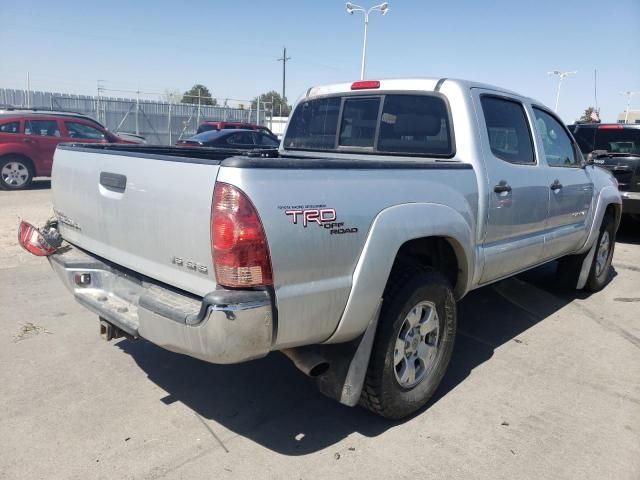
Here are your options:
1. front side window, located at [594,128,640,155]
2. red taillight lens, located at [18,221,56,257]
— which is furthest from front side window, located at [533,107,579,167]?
front side window, located at [594,128,640,155]

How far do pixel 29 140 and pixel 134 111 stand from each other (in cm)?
1553

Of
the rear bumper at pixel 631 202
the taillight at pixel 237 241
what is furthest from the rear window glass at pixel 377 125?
the rear bumper at pixel 631 202

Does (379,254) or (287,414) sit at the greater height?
(379,254)

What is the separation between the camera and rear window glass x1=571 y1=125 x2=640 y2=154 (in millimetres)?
8766

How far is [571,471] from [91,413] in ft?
8.50

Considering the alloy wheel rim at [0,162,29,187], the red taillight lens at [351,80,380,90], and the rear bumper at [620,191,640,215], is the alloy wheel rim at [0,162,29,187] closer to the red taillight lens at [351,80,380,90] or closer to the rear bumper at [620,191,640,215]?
the red taillight lens at [351,80,380,90]

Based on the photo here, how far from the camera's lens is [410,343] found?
3121 millimetres

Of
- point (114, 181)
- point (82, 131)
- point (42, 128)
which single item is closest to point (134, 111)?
point (82, 131)

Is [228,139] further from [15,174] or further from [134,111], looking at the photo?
[134,111]

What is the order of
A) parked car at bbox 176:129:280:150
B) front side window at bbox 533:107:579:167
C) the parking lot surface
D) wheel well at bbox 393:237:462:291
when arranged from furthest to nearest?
1. parked car at bbox 176:129:280:150
2. front side window at bbox 533:107:579:167
3. wheel well at bbox 393:237:462:291
4. the parking lot surface

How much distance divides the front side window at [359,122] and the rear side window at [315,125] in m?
0.10

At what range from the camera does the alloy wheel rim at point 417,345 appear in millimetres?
3070

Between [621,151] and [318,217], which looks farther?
[621,151]

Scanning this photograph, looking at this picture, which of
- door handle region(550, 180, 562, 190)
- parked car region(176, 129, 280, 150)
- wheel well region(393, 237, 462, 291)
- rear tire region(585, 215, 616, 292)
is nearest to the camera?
wheel well region(393, 237, 462, 291)
